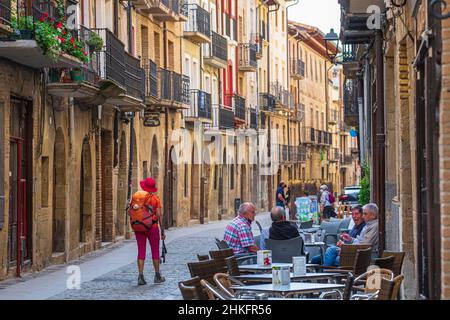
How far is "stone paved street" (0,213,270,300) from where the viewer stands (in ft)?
55.4

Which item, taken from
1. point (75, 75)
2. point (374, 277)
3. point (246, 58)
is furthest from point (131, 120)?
point (246, 58)

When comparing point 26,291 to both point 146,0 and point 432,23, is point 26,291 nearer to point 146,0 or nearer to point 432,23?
point 432,23

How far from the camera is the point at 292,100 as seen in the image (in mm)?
71500

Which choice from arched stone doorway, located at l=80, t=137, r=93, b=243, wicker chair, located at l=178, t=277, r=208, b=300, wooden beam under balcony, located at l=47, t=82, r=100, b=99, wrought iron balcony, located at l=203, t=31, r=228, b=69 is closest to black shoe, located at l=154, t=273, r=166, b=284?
wooden beam under balcony, located at l=47, t=82, r=100, b=99

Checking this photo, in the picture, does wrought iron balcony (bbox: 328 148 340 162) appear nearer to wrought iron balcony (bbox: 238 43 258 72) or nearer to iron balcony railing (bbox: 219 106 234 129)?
wrought iron balcony (bbox: 238 43 258 72)

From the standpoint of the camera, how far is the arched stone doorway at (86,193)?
27016mm

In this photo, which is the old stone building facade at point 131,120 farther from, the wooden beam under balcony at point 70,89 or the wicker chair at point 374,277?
the wicker chair at point 374,277

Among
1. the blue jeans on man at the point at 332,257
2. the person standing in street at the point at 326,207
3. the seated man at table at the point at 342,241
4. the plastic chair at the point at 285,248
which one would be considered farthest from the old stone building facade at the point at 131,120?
the plastic chair at the point at 285,248

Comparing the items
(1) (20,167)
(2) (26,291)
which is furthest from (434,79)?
(1) (20,167)

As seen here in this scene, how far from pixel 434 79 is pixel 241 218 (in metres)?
6.95

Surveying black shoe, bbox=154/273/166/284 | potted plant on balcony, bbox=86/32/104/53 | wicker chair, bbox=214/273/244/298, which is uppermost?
potted plant on balcony, bbox=86/32/104/53

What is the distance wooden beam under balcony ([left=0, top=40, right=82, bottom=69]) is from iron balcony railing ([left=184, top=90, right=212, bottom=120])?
2104 cm

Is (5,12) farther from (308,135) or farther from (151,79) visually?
(308,135)

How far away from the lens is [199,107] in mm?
43406
